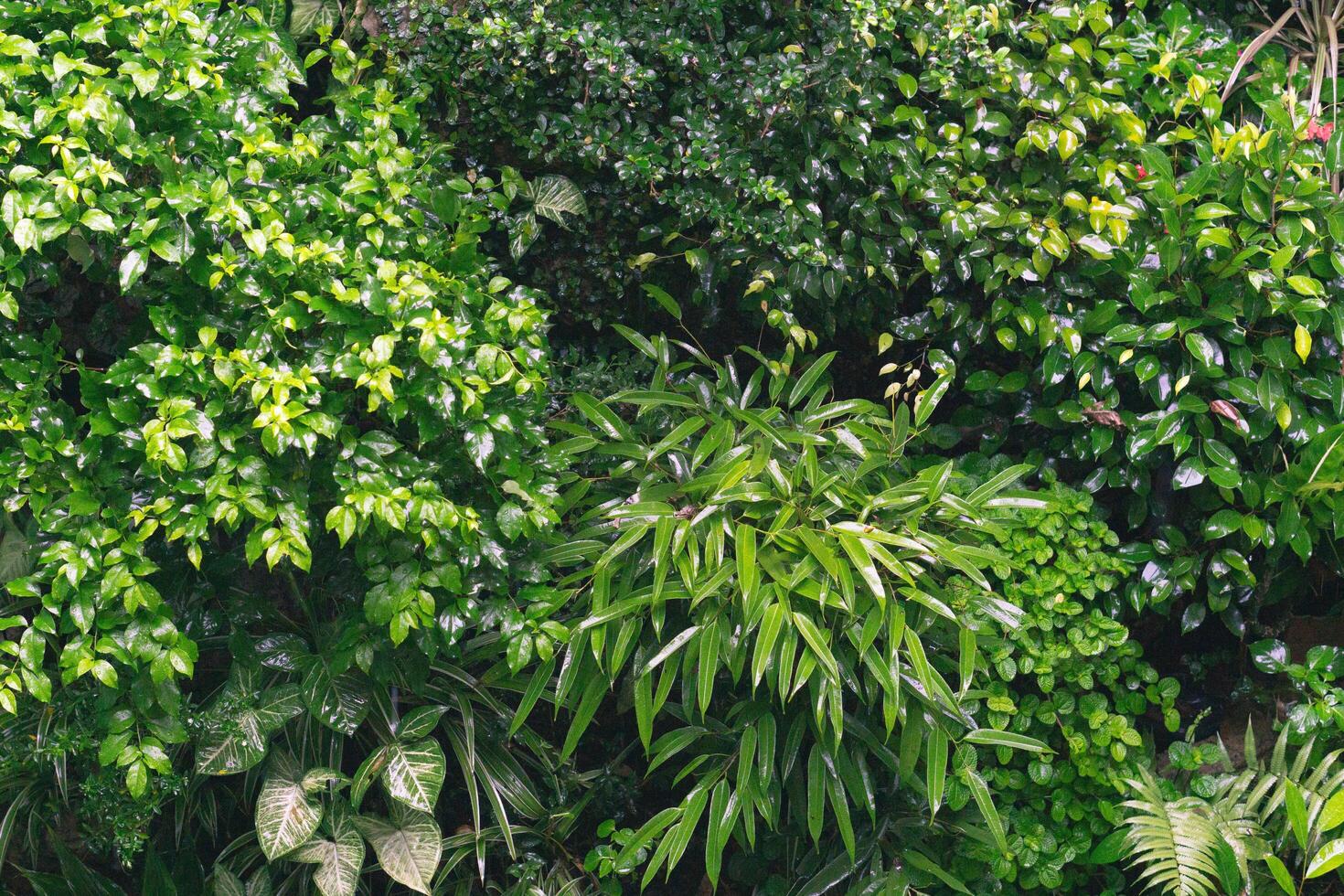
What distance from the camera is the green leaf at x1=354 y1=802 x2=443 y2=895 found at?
2223mm

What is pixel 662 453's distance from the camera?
2639mm

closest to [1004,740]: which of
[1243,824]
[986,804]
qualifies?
[986,804]

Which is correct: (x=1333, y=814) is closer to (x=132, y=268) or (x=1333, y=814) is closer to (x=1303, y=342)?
(x=1303, y=342)

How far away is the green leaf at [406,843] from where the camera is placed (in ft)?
7.29

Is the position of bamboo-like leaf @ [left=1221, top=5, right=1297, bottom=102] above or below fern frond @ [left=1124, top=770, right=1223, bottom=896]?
above

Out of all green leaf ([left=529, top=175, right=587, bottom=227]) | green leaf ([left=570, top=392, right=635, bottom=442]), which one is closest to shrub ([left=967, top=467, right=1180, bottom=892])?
green leaf ([left=570, top=392, right=635, bottom=442])

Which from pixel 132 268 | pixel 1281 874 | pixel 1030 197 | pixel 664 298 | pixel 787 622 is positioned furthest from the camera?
pixel 664 298

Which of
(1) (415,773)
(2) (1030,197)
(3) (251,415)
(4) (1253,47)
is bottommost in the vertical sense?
(1) (415,773)

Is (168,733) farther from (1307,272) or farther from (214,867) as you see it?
(1307,272)

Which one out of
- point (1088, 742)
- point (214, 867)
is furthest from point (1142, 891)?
point (214, 867)

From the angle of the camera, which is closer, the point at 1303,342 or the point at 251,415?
the point at 251,415

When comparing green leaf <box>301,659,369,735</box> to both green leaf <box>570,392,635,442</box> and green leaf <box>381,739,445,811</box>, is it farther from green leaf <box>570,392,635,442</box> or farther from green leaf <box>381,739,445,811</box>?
green leaf <box>570,392,635,442</box>

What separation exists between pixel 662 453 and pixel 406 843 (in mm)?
1014

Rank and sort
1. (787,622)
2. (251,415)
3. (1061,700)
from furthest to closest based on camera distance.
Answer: (1061,700), (787,622), (251,415)
